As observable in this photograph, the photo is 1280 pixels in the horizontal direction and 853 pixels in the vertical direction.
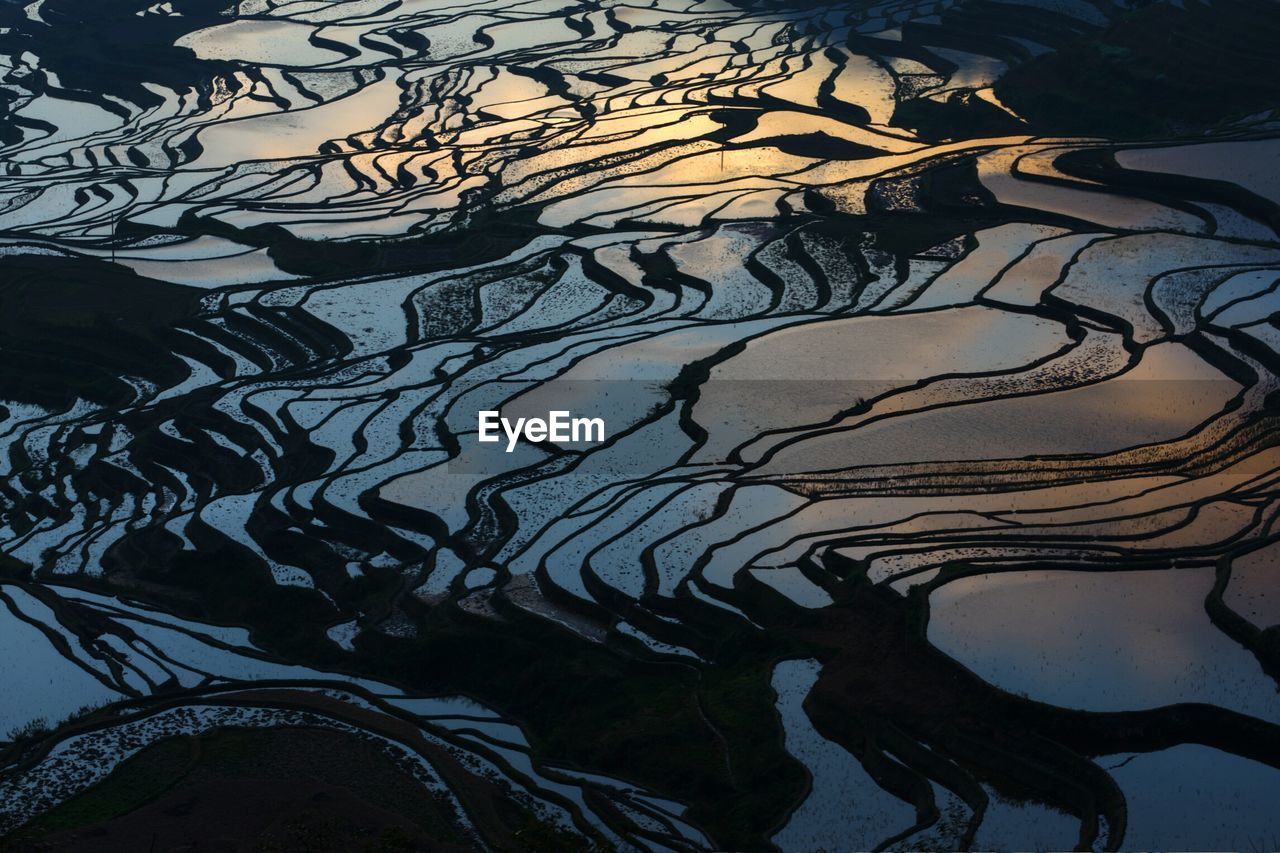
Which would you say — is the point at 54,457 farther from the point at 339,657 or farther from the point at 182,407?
the point at 339,657

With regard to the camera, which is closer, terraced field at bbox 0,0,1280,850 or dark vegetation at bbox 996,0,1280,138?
terraced field at bbox 0,0,1280,850

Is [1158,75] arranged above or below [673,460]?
above

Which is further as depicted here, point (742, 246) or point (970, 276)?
point (742, 246)

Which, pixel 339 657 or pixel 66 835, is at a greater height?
pixel 66 835

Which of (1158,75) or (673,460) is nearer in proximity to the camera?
(673,460)

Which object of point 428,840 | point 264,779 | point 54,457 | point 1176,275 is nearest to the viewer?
point 428,840

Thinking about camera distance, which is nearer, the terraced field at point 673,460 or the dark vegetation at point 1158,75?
the terraced field at point 673,460

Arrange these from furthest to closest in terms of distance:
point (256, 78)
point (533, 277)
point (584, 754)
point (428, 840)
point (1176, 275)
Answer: point (256, 78) < point (533, 277) < point (1176, 275) < point (584, 754) < point (428, 840)

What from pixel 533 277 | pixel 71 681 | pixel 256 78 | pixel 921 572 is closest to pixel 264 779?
pixel 71 681
